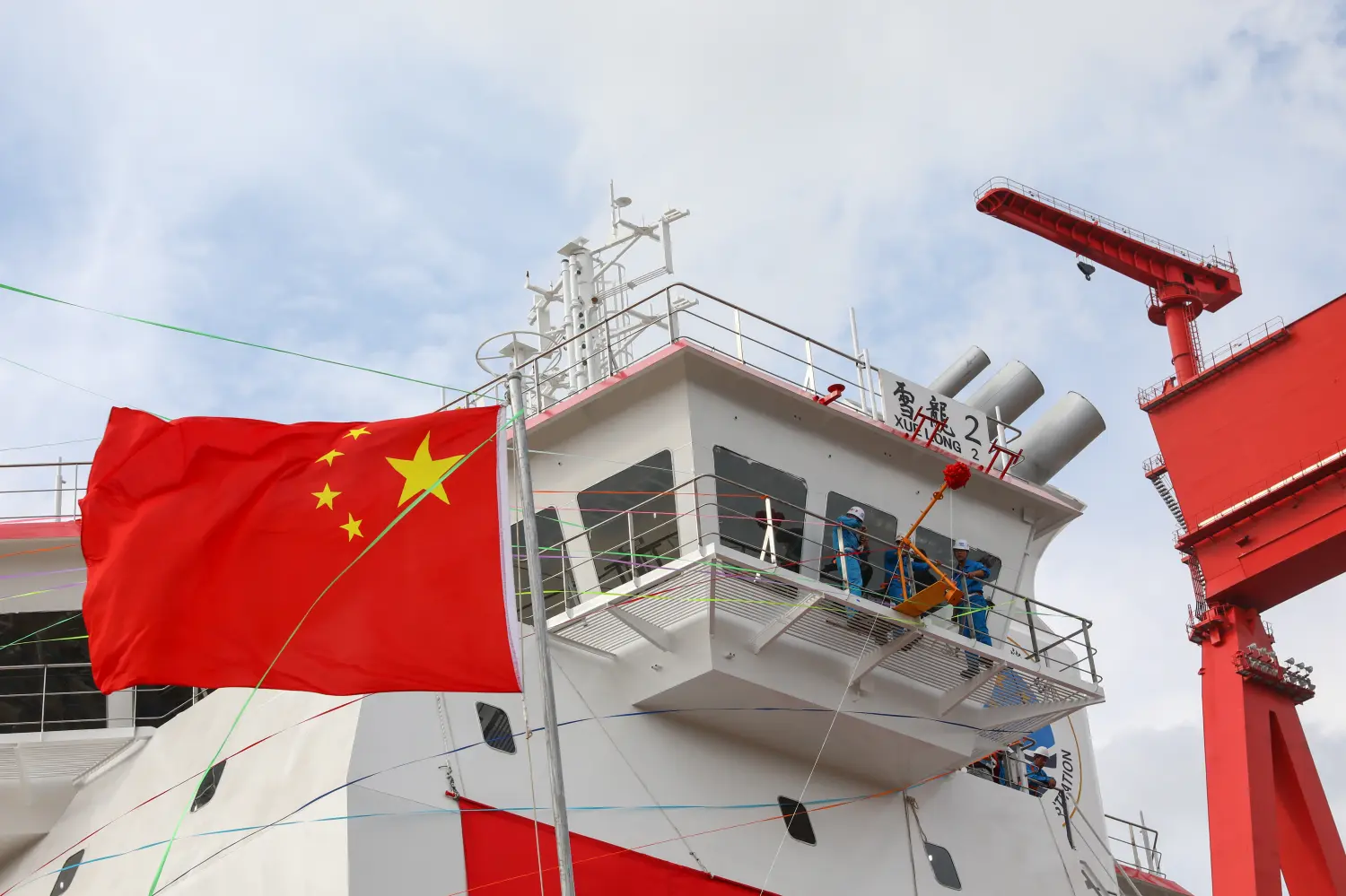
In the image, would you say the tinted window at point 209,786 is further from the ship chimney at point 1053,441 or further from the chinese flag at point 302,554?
the ship chimney at point 1053,441

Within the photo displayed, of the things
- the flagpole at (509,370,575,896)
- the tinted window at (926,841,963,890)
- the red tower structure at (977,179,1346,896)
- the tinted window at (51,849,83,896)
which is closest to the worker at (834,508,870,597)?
the tinted window at (926,841,963,890)

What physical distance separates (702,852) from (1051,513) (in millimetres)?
6830

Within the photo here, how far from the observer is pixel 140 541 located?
1224cm

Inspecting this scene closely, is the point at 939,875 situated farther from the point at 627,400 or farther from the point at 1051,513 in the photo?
the point at 627,400

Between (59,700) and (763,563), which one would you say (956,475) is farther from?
(59,700)

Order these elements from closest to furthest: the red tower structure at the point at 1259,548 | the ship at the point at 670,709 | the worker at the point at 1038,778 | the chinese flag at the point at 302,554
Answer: the chinese flag at the point at 302,554
the ship at the point at 670,709
the worker at the point at 1038,778
the red tower structure at the point at 1259,548

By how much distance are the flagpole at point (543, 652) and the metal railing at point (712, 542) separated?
4062 mm

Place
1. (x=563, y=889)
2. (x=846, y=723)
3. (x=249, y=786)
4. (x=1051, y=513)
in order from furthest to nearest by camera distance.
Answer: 1. (x=1051, y=513)
2. (x=846, y=723)
3. (x=249, y=786)
4. (x=563, y=889)

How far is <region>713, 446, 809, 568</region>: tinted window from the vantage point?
16859mm

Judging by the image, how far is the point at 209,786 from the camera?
611 inches

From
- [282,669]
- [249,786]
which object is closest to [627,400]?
[249,786]

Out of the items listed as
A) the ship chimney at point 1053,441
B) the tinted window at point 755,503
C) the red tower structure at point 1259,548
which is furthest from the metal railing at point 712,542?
the red tower structure at point 1259,548

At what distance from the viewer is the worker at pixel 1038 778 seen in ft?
66.7

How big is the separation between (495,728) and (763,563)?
119 inches
